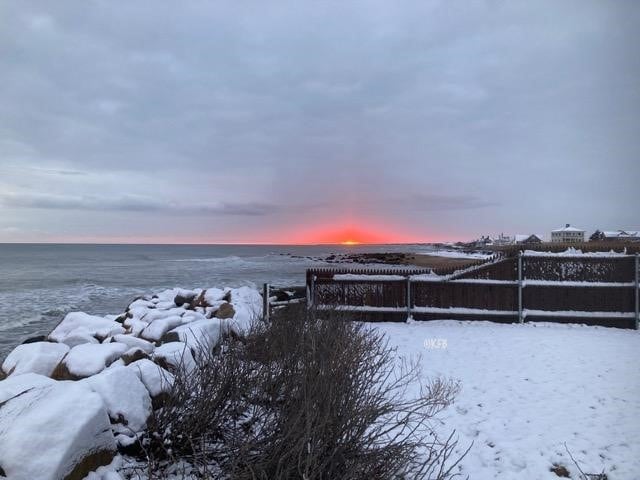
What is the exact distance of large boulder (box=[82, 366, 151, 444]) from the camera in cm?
336

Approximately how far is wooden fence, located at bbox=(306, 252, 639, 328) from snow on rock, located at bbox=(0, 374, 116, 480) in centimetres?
757

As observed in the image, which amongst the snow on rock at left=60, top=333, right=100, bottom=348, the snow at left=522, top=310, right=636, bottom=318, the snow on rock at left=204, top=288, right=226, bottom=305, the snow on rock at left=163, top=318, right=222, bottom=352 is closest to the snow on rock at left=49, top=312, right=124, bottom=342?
the snow on rock at left=60, top=333, right=100, bottom=348

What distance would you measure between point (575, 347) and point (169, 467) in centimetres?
859

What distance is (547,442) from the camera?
458cm

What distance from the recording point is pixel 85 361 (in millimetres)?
4750

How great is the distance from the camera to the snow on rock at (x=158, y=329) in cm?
779

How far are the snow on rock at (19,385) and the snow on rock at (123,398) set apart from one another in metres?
0.46

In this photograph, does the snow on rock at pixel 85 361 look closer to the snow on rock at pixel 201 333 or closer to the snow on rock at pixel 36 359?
the snow on rock at pixel 36 359

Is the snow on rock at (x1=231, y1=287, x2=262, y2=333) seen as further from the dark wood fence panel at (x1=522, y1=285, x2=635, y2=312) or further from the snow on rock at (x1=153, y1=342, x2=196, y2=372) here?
the dark wood fence panel at (x1=522, y1=285, x2=635, y2=312)

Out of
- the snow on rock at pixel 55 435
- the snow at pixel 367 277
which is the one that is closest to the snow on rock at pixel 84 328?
the snow on rock at pixel 55 435

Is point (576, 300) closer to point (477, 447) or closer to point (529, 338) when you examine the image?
point (529, 338)

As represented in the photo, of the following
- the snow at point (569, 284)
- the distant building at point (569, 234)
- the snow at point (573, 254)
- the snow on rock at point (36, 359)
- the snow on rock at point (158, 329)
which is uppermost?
the distant building at point (569, 234)

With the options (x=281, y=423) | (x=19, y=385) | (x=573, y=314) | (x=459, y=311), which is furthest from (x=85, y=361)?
(x=573, y=314)

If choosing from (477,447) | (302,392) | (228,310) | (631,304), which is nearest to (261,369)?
(302,392)
